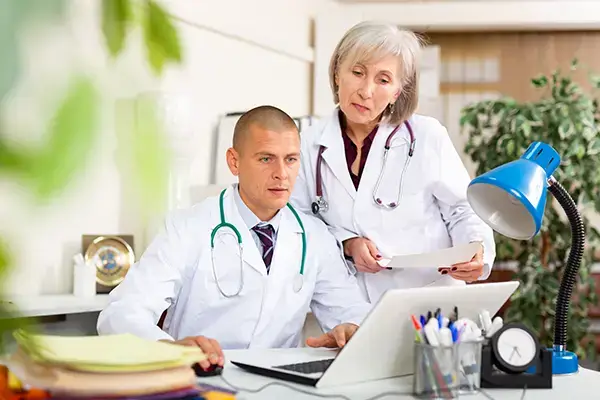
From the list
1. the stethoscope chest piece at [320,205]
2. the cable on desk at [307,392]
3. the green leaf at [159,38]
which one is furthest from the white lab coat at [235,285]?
the green leaf at [159,38]

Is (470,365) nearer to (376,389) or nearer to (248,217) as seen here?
(376,389)

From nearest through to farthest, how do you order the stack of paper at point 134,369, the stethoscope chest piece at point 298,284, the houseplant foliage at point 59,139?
the houseplant foliage at point 59,139, the stack of paper at point 134,369, the stethoscope chest piece at point 298,284

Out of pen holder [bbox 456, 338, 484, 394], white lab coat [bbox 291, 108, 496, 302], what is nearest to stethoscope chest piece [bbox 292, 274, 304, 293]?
white lab coat [bbox 291, 108, 496, 302]

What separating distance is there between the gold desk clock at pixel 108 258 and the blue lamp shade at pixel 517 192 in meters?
1.73

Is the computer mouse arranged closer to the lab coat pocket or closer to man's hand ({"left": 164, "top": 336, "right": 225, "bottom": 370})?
man's hand ({"left": 164, "top": 336, "right": 225, "bottom": 370})

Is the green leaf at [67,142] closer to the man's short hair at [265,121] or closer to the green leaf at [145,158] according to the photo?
the green leaf at [145,158]

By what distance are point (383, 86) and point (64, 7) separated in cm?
196

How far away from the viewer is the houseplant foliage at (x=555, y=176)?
4.34 metres

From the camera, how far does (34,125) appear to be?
23cm

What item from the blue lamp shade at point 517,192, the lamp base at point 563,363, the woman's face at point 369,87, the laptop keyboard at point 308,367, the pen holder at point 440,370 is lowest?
the lamp base at point 563,363

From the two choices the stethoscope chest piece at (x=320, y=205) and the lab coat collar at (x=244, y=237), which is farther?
the stethoscope chest piece at (x=320, y=205)

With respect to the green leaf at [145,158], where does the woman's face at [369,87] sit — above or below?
above

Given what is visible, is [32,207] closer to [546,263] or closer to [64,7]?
[64,7]

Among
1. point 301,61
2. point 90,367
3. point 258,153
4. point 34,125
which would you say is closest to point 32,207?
point 34,125
